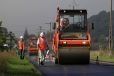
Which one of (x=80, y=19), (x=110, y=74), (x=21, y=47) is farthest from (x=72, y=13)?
(x=110, y=74)

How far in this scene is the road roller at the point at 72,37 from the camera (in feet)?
95.9

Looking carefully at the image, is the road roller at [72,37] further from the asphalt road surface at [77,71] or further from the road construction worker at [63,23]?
the asphalt road surface at [77,71]

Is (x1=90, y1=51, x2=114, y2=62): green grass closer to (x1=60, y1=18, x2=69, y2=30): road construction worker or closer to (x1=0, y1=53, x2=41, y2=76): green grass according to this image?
(x1=60, y1=18, x2=69, y2=30): road construction worker

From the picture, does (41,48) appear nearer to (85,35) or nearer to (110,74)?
(85,35)

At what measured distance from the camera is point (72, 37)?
97.8 feet

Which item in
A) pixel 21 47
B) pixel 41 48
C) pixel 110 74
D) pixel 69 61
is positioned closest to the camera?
pixel 110 74

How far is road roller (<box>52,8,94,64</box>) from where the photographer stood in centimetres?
2922

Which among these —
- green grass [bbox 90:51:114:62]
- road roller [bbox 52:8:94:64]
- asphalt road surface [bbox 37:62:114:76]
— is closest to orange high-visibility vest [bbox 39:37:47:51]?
road roller [bbox 52:8:94:64]

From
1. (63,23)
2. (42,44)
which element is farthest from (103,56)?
(42,44)

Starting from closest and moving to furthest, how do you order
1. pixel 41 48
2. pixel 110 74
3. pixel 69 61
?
pixel 110 74
pixel 41 48
pixel 69 61

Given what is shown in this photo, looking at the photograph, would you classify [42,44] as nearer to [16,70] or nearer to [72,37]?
[72,37]

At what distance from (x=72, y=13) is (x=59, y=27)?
129 cm

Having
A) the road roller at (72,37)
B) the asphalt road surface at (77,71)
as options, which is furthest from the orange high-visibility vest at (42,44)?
the asphalt road surface at (77,71)

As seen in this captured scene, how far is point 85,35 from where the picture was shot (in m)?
29.6
